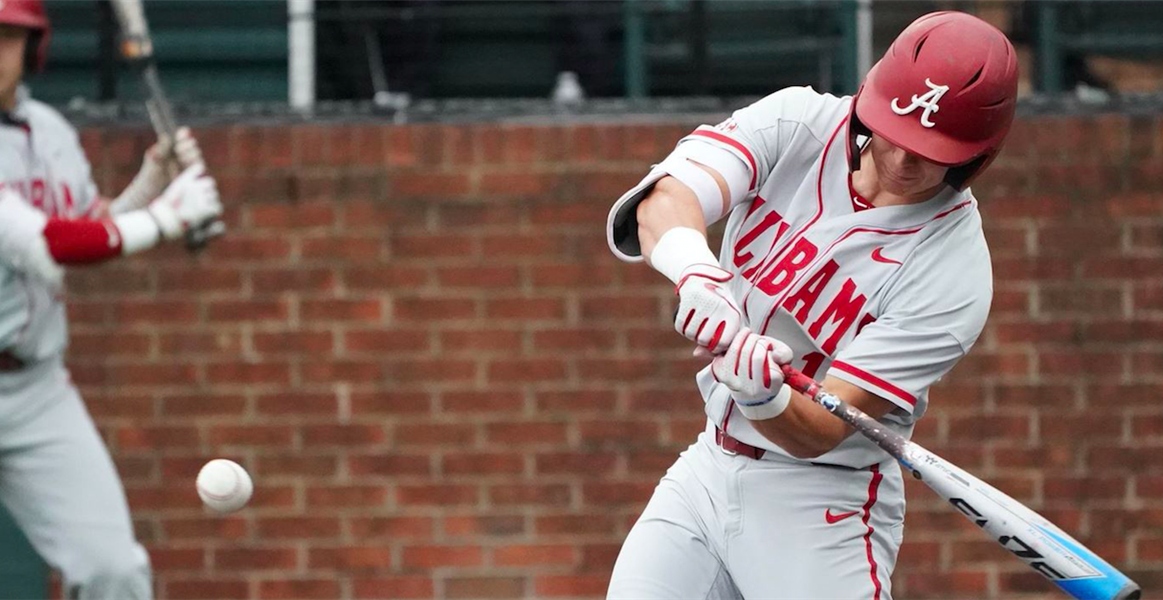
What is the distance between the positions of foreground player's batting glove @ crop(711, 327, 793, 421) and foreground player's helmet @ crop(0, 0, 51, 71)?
9.32 feet

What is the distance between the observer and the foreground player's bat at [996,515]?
136 inches

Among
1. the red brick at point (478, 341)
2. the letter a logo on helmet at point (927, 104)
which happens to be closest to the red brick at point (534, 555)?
the red brick at point (478, 341)

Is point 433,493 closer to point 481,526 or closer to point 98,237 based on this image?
point 481,526

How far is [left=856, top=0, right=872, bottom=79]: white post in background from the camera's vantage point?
6738 millimetres

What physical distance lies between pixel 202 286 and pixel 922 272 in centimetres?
330

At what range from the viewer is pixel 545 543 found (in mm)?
6203

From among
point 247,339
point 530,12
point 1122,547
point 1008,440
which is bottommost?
point 1122,547

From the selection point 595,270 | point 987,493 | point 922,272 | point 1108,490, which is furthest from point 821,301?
point 1108,490

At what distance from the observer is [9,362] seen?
5.16m

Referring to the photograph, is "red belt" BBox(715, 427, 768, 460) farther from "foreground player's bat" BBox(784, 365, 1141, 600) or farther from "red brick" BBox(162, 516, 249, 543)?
"red brick" BBox(162, 516, 249, 543)

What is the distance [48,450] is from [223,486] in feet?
1.73

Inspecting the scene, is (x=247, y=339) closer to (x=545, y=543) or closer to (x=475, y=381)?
(x=475, y=381)

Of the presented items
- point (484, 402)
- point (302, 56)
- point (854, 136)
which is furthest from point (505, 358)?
point (854, 136)

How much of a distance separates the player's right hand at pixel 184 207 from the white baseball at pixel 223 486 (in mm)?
712
